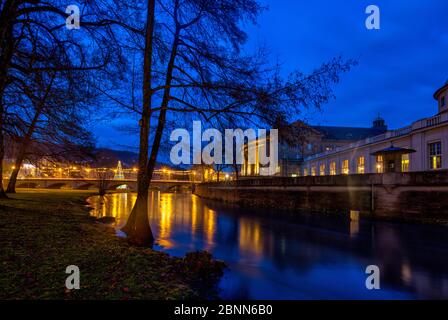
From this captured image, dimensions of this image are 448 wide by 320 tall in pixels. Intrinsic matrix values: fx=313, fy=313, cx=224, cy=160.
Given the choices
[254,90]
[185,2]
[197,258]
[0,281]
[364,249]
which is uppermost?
[185,2]

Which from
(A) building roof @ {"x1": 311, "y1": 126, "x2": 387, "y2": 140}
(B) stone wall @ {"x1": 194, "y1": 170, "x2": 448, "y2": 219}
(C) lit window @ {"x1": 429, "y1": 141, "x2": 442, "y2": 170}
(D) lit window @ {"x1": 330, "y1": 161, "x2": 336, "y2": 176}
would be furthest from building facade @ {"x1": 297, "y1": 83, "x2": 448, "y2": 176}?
(A) building roof @ {"x1": 311, "y1": 126, "x2": 387, "y2": 140}

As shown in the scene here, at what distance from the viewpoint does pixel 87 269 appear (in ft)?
22.6

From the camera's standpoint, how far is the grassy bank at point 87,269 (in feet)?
18.4

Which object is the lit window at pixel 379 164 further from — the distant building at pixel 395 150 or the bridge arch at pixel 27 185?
the bridge arch at pixel 27 185

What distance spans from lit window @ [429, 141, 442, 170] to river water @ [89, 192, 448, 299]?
19.3 m

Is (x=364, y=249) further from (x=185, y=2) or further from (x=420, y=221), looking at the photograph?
(x=185, y=2)

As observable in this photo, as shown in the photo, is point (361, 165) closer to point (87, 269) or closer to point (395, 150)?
point (395, 150)

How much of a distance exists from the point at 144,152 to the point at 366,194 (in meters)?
21.0

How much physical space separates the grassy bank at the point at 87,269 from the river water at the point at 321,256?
1431 millimetres

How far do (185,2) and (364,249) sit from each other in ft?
43.9

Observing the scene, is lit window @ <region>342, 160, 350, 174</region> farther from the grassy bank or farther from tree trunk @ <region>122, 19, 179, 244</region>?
the grassy bank

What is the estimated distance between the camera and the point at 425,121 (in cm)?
3819

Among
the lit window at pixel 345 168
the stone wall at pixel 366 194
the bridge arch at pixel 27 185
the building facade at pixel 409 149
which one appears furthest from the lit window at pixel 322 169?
the bridge arch at pixel 27 185
